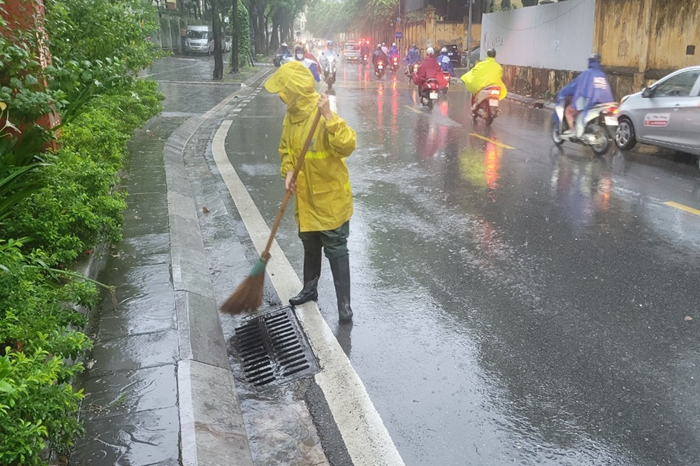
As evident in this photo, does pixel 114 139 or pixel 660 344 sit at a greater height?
pixel 114 139

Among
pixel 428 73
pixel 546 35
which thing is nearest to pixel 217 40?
pixel 428 73

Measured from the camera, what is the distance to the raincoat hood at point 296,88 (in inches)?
160

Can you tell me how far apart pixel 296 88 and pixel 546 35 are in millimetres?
18660

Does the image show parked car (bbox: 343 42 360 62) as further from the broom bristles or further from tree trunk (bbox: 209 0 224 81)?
the broom bristles

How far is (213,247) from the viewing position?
6.04 m

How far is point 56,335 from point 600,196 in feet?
21.1

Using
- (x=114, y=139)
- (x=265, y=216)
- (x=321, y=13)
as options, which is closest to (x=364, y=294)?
(x=265, y=216)

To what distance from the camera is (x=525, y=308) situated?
4.52 meters

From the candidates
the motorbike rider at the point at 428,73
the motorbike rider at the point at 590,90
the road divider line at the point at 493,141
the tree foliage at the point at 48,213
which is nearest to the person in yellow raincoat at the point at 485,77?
the road divider line at the point at 493,141

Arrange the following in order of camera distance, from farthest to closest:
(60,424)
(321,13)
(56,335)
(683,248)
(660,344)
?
(321,13) < (683,248) < (660,344) < (56,335) < (60,424)

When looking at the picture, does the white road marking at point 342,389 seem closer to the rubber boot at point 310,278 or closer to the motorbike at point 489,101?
the rubber boot at point 310,278

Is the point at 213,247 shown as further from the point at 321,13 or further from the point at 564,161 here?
the point at 321,13

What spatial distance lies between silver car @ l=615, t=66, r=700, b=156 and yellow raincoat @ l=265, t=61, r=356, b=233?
686 centimetres

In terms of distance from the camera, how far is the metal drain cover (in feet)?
12.6
